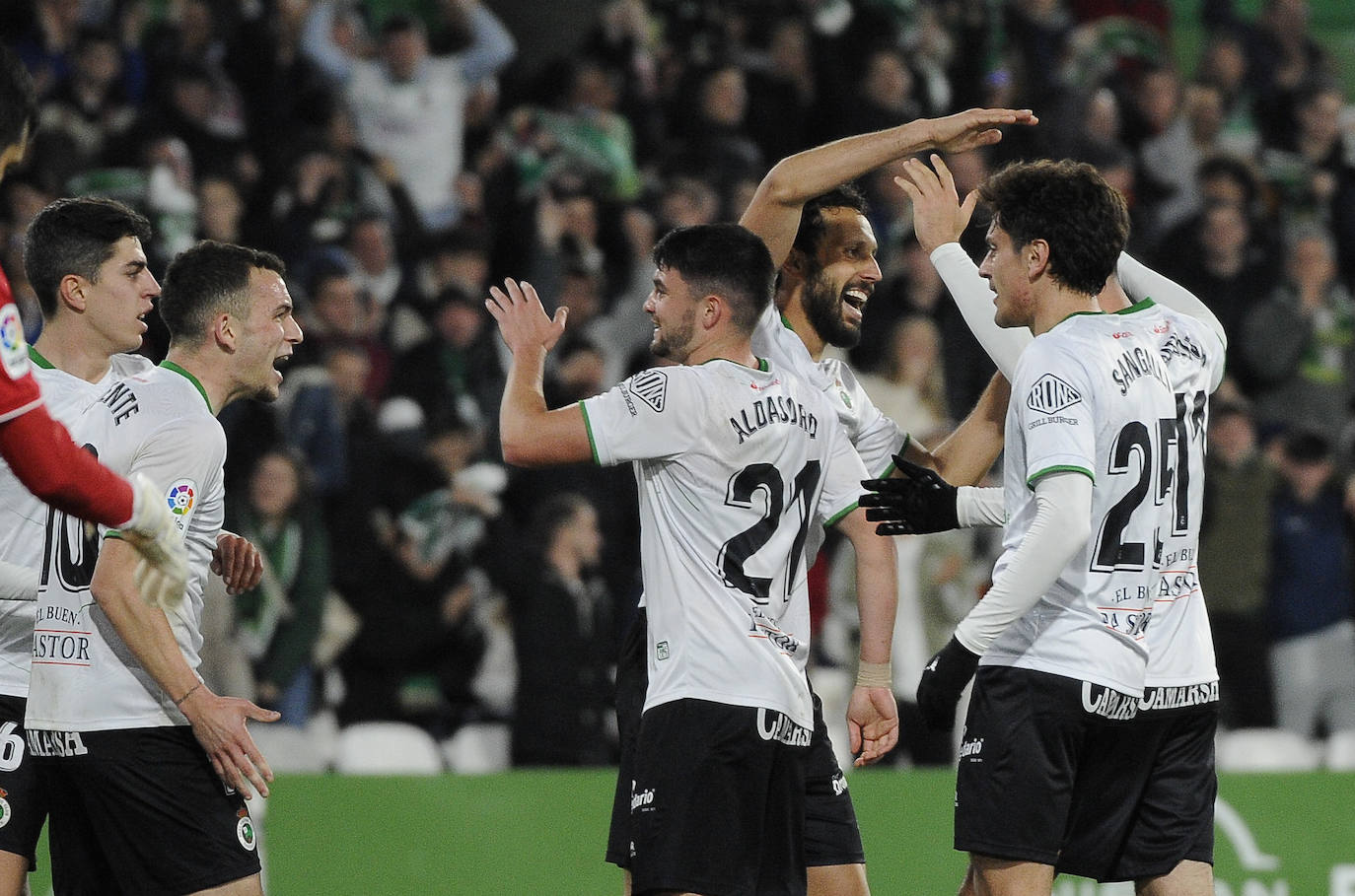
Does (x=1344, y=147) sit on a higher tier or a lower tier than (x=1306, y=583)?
higher

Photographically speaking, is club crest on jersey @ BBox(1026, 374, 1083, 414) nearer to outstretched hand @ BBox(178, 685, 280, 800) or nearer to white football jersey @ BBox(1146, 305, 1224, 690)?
white football jersey @ BBox(1146, 305, 1224, 690)

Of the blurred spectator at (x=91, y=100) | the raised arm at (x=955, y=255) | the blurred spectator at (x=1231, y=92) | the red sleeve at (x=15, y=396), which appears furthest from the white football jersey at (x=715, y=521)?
the blurred spectator at (x=1231, y=92)

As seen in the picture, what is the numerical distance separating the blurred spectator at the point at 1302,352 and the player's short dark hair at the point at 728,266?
677 cm

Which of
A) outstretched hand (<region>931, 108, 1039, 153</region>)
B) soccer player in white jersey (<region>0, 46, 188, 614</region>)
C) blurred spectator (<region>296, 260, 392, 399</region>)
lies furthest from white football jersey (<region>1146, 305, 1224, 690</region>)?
blurred spectator (<region>296, 260, 392, 399</region>)

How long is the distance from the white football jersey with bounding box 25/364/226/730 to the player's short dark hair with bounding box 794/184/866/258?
203cm

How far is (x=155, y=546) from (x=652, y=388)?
140 cm

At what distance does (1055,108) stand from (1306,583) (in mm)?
4197

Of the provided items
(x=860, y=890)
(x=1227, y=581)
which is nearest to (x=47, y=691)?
(x=860, y=890)

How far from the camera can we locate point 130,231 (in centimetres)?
533

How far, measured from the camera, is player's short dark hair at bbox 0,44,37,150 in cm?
379

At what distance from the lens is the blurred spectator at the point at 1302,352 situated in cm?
1091

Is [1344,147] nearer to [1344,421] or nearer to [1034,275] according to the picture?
[1344,421]

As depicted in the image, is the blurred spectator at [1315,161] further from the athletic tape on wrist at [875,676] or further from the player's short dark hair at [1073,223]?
the athletic tape on wrist at [875,676]

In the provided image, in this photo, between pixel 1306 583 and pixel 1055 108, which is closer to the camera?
pixel 1306 583
